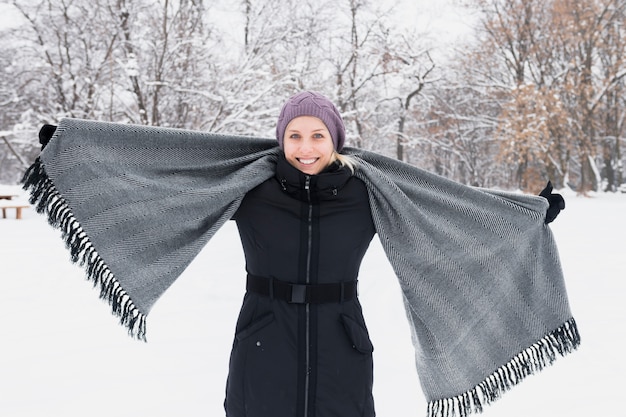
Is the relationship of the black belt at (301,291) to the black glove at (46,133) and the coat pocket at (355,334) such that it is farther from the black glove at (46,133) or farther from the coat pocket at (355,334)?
the black glove at (46,133)

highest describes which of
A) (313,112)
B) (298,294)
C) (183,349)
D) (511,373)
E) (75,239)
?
(313,112)

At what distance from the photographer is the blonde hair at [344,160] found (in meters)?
1.79

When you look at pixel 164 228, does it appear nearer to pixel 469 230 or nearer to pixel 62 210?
pixel 62 210

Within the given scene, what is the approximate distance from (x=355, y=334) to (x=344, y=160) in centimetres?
56

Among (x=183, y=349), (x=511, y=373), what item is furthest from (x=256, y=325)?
(x=183, y=349)

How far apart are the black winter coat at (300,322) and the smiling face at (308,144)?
0.04 metres

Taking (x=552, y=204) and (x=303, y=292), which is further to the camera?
(x=552, y=204)

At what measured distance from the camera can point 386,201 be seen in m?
1.84

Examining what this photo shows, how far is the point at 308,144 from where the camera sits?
1.73 meters

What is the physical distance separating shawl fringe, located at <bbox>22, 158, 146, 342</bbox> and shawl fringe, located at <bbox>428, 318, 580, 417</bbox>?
123 centimetres

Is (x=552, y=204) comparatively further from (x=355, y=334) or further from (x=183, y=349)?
(x=183, y=349)

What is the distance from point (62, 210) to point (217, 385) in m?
2.21

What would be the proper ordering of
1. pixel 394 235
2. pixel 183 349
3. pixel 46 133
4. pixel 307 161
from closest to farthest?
pixel 46 133, pixel 307 161, pixel 394 235, pixel 183 349

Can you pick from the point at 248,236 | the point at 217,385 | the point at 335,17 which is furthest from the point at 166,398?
the point at 335,17
